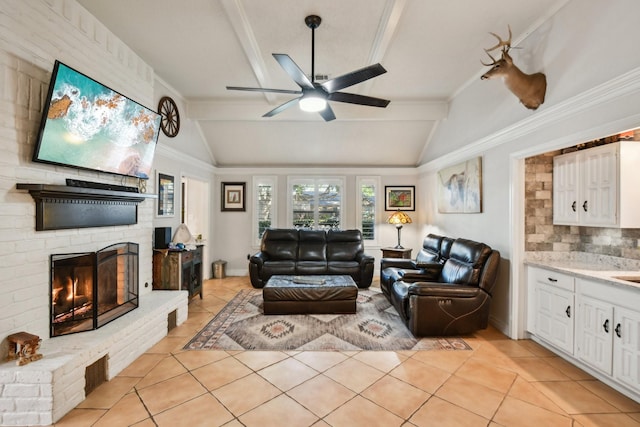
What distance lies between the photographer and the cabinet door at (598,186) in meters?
2.63

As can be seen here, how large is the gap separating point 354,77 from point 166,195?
3.38m

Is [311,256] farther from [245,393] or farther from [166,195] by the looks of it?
[245,393]

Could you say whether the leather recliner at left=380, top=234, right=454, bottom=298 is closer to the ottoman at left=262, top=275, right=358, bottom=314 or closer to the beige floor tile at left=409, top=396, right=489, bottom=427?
the ottoman at left=262, top=275, right=358, bottom=314

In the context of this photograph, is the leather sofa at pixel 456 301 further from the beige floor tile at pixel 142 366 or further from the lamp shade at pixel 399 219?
the beige floor tile at pixel 142 366

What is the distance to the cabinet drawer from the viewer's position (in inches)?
106

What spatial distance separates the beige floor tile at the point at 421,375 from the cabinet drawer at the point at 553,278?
1.42 metres

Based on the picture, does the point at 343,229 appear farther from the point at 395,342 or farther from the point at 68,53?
the point at 68,53

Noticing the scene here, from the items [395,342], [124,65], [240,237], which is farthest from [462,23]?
[240,237]

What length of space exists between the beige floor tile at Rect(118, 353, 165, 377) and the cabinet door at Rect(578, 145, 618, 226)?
4.40 m

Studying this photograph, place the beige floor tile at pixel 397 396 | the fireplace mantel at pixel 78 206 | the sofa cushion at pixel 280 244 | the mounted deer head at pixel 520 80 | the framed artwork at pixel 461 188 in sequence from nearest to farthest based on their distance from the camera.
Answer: the beige floor tile at pixel 397 396
the fireplace mantel at pixel 78 206
the mounted deer head at pixel 520 80
the framed artwork at pixel 461 188
the sofa cushion at pixel 280 244

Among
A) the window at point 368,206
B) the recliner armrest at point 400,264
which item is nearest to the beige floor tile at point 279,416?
the recliner armrest at point 400,264

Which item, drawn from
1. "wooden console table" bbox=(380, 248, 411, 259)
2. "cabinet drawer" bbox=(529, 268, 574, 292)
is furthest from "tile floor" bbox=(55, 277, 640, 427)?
"wooden console table" bbox=(380, 248, 411, 259)

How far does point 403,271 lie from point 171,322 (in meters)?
3.20

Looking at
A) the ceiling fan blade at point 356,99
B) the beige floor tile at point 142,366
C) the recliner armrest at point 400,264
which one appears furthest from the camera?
the recliner armrest at point 400,264
